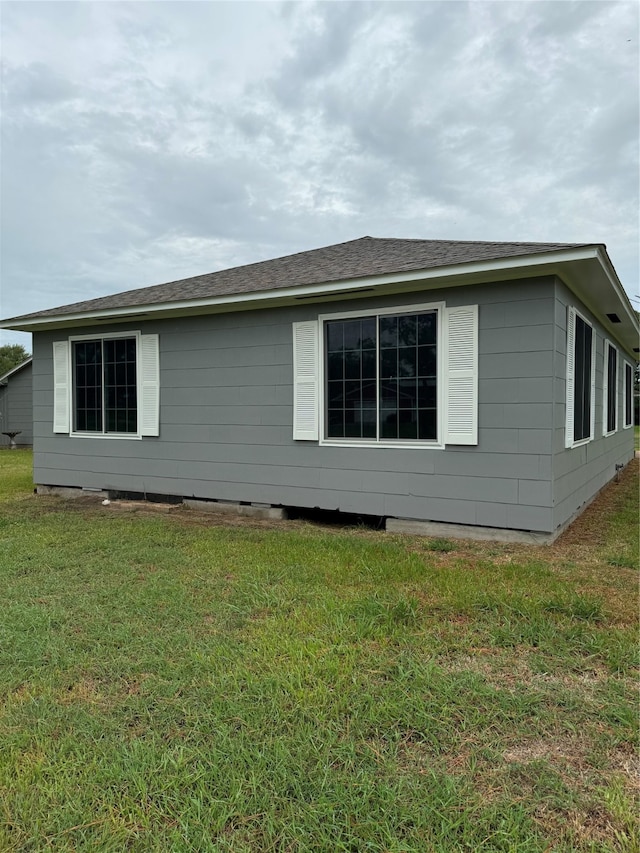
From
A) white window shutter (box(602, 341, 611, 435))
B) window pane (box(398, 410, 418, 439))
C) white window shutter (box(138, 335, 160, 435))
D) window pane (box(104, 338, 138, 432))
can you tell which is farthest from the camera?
white window shutter (box(602, 341, 611, 435))

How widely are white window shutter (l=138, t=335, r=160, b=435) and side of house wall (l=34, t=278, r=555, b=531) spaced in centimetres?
9

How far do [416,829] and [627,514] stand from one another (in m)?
6.04

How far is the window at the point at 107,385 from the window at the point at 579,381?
506 centimetres

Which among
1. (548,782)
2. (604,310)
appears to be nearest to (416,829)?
(548,782)

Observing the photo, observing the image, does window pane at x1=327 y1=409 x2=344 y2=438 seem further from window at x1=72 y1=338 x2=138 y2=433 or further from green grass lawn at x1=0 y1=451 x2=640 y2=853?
window at x1=72 y1=338 x2=138 y2=433

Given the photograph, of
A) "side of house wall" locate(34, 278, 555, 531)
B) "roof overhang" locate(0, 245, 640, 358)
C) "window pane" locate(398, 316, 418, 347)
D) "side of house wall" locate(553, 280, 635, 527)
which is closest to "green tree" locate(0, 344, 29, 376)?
"side of house wall" locate(34, 278, 555, 531)

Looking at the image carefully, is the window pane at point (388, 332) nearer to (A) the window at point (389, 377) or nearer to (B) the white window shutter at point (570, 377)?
(A) the window at point (389, 377)

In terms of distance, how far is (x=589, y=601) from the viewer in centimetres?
318

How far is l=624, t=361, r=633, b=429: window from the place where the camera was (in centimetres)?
1141

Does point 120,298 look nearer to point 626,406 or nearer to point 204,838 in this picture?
point 204,838

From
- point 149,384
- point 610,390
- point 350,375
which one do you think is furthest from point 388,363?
point 610,390

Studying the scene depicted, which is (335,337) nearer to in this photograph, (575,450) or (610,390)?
(575,450)

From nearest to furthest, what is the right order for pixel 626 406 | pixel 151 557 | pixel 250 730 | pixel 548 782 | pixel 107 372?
pixel 548 782
pixel 250 730
pixel 151 557
pixel 107 372
pixel 626 406

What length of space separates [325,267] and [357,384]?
1.69 m
